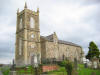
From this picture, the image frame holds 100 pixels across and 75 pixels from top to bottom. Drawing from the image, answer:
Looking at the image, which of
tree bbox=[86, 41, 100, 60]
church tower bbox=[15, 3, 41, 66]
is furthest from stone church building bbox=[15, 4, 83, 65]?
tree bbox=[86, 41, 100, 60]

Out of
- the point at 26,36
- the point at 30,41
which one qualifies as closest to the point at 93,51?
the point at 30,41

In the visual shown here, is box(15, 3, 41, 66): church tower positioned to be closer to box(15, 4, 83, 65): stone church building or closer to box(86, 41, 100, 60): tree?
box(15, 4, 83, 65): stone church building

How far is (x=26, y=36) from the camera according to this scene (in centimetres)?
3759

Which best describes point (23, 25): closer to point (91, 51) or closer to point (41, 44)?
point (41, 44)

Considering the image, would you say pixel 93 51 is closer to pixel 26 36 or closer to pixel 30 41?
pixel 30 41

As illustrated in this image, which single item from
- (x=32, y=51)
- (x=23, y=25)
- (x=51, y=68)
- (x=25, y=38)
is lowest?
(x=51, y=68)

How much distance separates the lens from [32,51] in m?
38.3

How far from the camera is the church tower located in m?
36.9

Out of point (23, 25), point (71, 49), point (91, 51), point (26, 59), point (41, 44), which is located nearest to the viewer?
point (26, 59)

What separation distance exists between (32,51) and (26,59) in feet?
10.7

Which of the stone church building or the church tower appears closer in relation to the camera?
the church tower

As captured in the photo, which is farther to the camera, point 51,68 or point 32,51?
point 32,51

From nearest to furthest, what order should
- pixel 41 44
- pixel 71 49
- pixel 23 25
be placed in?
pixel 23 25 < pixel 41 44 < pixel 71 49

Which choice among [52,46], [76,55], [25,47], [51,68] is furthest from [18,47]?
[76,55]
